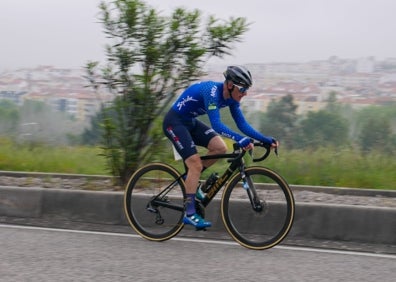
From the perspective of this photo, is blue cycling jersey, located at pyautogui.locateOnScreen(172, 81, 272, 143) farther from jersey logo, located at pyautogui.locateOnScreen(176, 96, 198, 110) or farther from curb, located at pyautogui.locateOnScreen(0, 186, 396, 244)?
curb, located at pyautogui.locateOnScreen(0, 186, 396, 244)

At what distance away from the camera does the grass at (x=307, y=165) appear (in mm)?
9758

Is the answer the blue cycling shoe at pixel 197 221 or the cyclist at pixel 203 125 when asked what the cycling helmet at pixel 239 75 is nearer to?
the cyclist at pixel 203 125

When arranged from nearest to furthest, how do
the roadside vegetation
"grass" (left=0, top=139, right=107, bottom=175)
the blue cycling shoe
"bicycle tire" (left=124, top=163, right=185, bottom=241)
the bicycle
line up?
1. the bicycle
2. the blue cycling shoe
3. "bicycle tire" (left=124, top=163, right=185, bottom=241)
4. the roadside vegetation
5. "grass" (left=0, top=139, right=107, bottom=175)

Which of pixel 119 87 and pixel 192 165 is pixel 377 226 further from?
pixel 119 87

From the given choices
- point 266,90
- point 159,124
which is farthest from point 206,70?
point 266,90

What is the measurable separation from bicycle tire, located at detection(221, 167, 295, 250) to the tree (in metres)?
2.46

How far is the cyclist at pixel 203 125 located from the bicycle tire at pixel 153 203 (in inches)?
8.0

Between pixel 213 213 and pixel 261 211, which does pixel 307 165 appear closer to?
pixel 213 213

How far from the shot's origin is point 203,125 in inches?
272

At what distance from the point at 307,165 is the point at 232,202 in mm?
4361

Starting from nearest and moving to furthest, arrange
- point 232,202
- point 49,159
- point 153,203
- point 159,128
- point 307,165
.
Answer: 1. point 232,202
2. point 153,203
3. point 159,128
4. point 307,165
5. point 49,159

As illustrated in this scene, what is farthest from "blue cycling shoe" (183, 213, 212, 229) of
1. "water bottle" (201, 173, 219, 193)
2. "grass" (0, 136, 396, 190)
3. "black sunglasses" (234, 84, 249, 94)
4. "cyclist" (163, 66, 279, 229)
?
"grass" (0, 136, 396, 190)

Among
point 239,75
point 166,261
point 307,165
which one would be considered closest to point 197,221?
point 166,261

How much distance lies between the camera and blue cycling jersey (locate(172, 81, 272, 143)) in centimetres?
632
